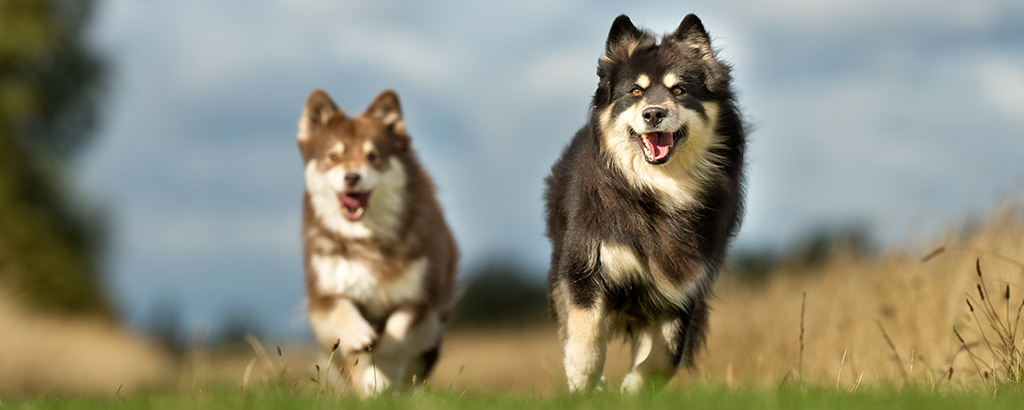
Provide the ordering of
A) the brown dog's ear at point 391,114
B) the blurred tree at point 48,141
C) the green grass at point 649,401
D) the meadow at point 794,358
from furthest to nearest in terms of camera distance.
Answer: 1. the blurred tree at point 48,141
2. the brown dog's ear at point 391,114
3. the meadow at point 794,358
4. the green grass at point 649,401

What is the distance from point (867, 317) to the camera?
9164 millimetres

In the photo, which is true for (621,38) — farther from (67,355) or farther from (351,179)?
(67,355)

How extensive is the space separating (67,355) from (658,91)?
1595 cm

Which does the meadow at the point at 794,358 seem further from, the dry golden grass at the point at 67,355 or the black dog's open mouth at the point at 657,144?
the black dog's open mouth at the point at 657,144

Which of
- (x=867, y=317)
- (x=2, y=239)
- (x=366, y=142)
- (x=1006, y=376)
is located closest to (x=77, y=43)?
(x=2, y=239)

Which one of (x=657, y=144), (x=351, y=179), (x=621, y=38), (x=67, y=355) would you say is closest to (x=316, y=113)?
(x=351, y=179)

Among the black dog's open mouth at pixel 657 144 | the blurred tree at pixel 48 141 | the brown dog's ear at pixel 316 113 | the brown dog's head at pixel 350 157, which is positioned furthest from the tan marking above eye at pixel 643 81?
the blurred tree at pixel 48 141

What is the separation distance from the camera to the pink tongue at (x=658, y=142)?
511cm

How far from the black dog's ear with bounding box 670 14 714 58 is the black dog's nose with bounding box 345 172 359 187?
113 inches

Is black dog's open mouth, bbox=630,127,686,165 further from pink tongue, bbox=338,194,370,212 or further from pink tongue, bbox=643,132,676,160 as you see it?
pink tongue, bbox=338,194,370,212

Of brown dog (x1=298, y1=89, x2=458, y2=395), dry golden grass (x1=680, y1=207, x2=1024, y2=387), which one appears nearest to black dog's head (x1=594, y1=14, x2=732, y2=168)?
dry golden grass (x1=680, y1=207, x2=1024, y2=387)

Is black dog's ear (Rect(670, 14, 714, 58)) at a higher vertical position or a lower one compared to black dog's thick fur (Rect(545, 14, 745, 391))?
higher

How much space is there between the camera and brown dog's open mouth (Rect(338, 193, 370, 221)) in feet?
24.2

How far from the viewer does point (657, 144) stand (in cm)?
513
